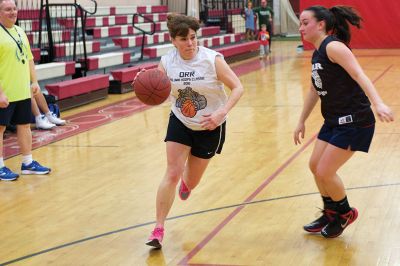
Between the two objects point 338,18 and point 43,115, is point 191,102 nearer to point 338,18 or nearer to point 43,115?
point 338,18

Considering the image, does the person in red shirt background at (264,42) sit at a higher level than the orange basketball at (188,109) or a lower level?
lower

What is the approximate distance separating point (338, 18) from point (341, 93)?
0.52m

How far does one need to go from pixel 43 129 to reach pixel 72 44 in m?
4.53

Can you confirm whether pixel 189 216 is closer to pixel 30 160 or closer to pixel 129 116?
pixel 30 160

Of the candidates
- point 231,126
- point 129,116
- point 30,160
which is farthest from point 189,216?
point 129,116

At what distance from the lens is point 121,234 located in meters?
5.54

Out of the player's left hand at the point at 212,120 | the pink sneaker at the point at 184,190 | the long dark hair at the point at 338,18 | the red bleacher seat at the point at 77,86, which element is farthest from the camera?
the red bleacher seat at the point at 77,86

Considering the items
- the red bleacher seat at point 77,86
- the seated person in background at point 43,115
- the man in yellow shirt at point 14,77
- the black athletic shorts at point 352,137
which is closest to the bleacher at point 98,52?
the red bleacher seat at point 77,86

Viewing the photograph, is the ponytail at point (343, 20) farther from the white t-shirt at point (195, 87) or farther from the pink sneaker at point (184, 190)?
the pink sneaker at point (184, 190)

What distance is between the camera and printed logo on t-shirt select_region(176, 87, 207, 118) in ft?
16.9

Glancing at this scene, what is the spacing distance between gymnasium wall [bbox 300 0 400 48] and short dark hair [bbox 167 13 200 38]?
17.2m

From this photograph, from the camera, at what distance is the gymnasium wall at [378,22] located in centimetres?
2155

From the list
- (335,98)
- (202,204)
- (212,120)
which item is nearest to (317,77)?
(335,98)

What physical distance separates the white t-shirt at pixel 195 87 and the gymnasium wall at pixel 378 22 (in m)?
17.1
